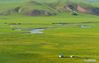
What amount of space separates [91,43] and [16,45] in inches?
560

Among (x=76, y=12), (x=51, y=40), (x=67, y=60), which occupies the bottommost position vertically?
(x=76, y=12)

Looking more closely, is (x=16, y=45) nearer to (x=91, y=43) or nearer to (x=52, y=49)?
(x=52, y=49)

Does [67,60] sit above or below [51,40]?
above

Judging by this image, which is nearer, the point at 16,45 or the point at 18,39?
the point at 16,45

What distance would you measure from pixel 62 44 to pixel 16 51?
502 inches

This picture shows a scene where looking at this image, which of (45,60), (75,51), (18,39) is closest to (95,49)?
(75,51)

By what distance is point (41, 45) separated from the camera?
72125 mm

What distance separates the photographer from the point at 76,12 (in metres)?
194

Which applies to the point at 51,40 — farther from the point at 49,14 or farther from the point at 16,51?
the point at 49,14

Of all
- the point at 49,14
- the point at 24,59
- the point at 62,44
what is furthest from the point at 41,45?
the point at 49,14

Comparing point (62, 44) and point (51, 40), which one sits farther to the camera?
point (51, 40)

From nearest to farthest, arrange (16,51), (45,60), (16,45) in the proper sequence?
(45,60)
(16,51)
(16,45)

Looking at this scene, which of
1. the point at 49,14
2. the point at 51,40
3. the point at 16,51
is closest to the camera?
the point at 16,51

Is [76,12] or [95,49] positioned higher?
[95,49]
